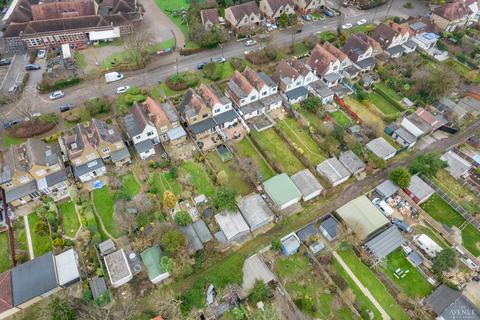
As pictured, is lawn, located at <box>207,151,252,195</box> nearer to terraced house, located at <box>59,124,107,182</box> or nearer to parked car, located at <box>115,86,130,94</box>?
terraced house, located at <box>59,124,107,182</box>

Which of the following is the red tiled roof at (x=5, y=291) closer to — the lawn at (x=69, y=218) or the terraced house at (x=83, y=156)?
the lawn at (x=69, y=218)

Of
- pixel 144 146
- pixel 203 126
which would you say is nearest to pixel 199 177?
pixel 203 126

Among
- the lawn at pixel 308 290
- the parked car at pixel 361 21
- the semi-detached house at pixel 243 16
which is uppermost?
the semi-detached house at pixel 243 16

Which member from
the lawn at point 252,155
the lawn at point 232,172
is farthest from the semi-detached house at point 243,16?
the lawn at point 232,172

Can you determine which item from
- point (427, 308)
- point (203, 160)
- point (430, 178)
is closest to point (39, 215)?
point (203, 160)

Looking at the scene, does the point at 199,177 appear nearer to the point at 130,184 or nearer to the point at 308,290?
the point at 130,184

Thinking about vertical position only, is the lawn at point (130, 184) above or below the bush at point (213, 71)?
below

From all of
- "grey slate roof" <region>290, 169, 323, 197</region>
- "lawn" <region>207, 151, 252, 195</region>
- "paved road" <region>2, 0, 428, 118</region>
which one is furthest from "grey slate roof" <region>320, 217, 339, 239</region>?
"paved road" <region>2, 0, 428, 118</region>
